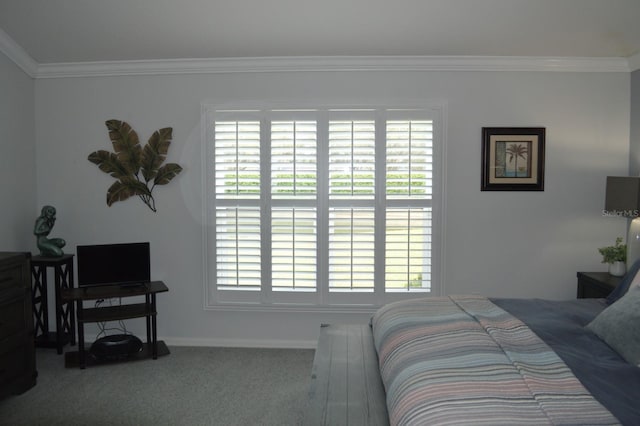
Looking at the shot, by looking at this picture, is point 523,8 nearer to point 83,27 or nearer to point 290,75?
point 290,75

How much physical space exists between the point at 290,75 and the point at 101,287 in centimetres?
232

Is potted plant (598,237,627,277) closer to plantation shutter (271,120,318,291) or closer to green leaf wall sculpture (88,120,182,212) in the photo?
plantation shutter (271,120,318,291)

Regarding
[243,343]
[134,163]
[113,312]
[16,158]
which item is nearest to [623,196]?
[243,343]

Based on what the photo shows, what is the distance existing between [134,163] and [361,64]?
2.08 m

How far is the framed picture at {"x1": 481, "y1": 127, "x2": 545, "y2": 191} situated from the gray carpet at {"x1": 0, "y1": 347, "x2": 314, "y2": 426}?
2116 mm

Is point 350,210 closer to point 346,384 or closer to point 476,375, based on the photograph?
point 346,384

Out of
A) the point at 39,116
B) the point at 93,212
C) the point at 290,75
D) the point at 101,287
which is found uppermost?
the point at 290,75

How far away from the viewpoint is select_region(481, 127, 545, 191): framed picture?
13.7ft

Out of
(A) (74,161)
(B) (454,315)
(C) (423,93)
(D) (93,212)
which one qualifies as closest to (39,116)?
(A) (74,161)

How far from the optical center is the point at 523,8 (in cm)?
349

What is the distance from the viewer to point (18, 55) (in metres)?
4.18

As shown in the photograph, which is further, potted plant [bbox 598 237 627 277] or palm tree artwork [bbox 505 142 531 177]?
palm tree artwork [bbox 505 142 531 177]

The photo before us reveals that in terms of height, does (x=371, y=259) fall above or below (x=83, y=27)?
below

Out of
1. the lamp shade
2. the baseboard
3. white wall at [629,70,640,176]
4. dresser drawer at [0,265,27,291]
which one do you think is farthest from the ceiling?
the baseboard
